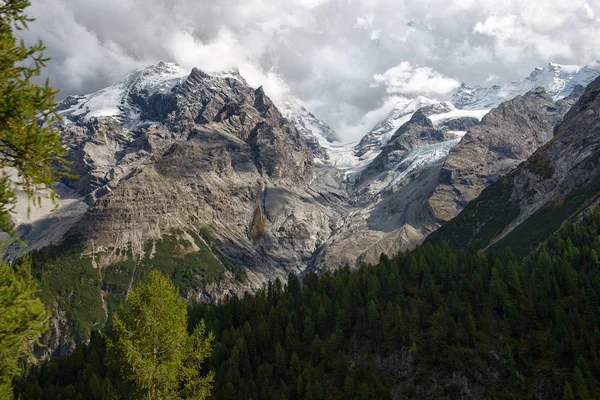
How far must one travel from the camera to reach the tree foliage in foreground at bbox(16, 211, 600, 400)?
8400 cm

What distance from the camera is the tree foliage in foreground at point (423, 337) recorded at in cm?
8400

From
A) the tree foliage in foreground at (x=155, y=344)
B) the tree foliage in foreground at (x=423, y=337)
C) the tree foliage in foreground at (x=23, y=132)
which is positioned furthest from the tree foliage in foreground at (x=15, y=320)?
the tree foliage in foreground at (x=423, y=337)

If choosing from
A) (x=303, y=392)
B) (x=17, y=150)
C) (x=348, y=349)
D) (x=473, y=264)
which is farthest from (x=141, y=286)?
(x=473, y=264)

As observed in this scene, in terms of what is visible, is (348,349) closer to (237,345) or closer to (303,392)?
(303,392)

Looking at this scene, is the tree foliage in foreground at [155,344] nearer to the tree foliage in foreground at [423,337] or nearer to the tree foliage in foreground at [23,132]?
the tree foliage in foreground at [23,132]

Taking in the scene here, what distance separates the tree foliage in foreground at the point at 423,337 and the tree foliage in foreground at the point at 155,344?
51758mm

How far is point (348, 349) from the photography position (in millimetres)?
104188

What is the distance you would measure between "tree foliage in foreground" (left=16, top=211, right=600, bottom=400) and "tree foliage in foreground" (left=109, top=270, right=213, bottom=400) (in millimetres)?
51758

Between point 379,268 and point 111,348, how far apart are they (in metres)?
106

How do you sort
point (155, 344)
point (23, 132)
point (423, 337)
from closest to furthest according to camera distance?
point (23, 132) < point (155, 344) < point (423, 337)

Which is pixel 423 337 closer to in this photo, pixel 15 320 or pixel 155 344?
pixel 155 344

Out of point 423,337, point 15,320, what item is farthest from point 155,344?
point 423,337

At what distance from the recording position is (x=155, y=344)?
33.0 meters

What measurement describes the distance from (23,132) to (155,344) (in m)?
21.6
